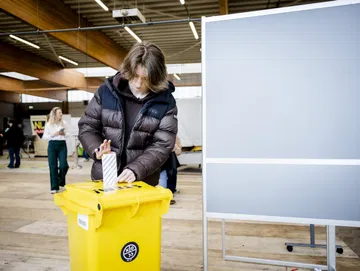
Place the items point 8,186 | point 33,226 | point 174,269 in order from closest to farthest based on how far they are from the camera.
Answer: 1. point 174,269
2. point 33,226
3. point 8,186

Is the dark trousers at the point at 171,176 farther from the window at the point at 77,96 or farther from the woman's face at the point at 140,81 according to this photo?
the window at the point at 77,96

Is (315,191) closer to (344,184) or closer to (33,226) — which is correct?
(344,184)

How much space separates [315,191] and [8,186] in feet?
18.9

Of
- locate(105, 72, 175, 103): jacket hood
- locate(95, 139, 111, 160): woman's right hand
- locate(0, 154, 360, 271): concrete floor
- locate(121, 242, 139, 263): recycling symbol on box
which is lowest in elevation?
locate(0, 154, 360, 271): concrete floor

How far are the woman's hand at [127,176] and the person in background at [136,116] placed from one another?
29mm

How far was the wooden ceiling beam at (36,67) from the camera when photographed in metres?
10.5

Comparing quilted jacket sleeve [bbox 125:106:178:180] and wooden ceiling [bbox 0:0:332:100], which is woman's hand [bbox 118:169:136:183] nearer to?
quilted jacket sleeve [bbox 125:106:178:180]

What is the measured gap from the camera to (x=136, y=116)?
5.41ft

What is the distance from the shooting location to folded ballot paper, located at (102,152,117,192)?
1.33 metres

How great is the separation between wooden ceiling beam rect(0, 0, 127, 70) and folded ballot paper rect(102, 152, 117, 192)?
19.8 ft

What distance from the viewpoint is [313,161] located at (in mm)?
1731

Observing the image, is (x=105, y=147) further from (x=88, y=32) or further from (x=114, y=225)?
(x=88, y=32)

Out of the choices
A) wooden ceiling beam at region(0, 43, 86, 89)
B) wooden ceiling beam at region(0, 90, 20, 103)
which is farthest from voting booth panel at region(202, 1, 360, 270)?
wooden ceiling beam at region(0, 90, 20, 103)

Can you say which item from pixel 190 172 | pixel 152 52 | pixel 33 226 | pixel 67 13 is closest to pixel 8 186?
pixel 33 226
